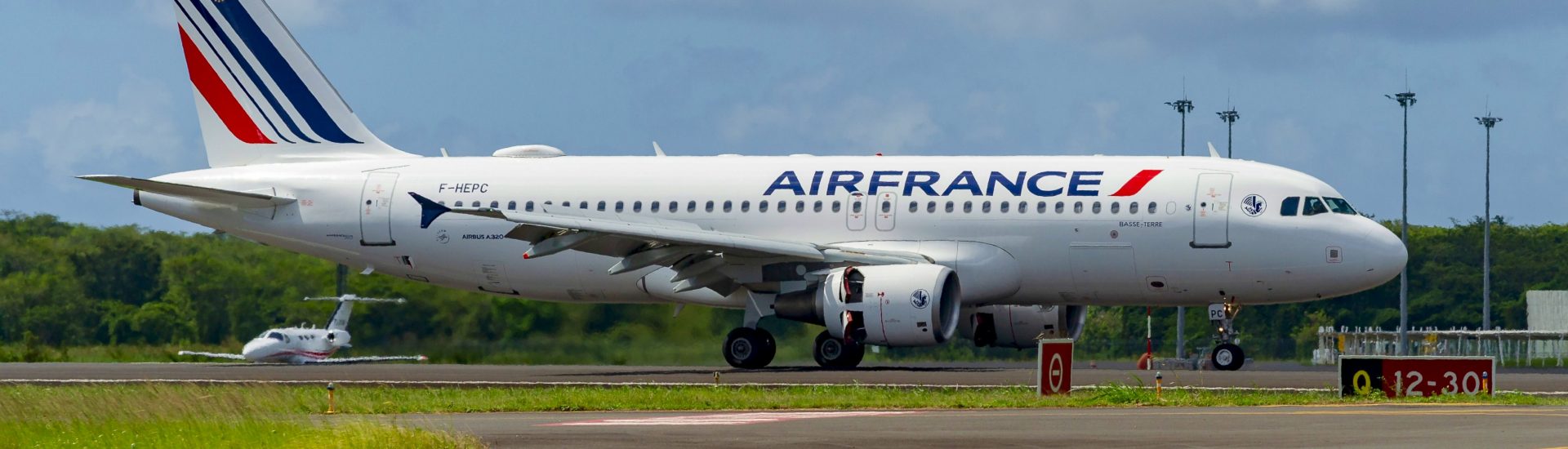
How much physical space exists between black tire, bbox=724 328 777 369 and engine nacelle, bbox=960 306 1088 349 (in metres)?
3.91

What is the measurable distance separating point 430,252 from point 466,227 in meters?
0.89

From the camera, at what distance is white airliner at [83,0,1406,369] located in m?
31.1

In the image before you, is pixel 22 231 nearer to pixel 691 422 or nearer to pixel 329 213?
pixel 329 213

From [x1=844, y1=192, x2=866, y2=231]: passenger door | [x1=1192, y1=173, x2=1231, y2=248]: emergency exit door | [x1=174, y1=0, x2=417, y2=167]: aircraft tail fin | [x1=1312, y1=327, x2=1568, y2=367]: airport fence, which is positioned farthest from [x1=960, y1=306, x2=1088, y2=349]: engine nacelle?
[x1=1312, y1=327, x2=1568, y2=367]: airport fence

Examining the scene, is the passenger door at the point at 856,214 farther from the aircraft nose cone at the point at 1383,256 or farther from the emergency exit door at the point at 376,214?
the emergency exit door at the point at 376,214

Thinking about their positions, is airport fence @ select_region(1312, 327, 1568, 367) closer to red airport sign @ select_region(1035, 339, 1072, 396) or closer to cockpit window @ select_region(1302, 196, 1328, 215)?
cockpit window @ select_region(1302, 196, 1328, 215)

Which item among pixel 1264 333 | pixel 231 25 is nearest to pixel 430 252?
pixel 231 25

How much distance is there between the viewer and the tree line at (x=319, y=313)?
3978 centimetres

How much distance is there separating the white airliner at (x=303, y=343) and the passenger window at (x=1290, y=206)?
20.4m

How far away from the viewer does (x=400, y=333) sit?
42.6 metres

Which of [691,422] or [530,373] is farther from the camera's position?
[530,373]

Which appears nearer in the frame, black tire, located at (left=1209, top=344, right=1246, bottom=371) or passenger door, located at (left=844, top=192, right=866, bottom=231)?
black tire, located at (left=1209, top=344, right=1246, bottom=371)

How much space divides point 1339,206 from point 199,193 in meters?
19.5

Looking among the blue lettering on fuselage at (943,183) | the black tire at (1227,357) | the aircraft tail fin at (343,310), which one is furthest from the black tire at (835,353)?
the aircraft tail fin at (343,310)
